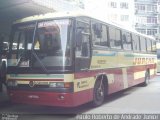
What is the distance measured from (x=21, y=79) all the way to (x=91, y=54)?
220 cm

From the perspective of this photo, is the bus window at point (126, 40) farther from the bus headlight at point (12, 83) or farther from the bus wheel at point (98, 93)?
the bus headlight at point (12, 83)

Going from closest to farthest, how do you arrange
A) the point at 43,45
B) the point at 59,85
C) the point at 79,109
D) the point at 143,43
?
the point at 59,85, the point at 43,45, the point at 79,109, the point at 143,43

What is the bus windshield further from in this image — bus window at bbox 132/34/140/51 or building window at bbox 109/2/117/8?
building window at bbox 109/2/117/8

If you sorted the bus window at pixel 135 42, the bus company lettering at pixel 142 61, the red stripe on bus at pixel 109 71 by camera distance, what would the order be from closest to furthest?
1. the red stripe on bus at pixel 109 71
2. the bus window at pixel 135 42
3. the bus company lettering at pixel 142 61

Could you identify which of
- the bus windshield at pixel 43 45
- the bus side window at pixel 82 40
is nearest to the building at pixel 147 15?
the bus side window at pixel 82 40

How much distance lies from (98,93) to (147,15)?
188 feet

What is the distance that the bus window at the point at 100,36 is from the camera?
9.63 m

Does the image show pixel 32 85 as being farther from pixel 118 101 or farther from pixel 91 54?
pixel 118 101

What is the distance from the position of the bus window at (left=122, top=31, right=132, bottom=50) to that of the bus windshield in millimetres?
4796

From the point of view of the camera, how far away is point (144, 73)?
1634 cm

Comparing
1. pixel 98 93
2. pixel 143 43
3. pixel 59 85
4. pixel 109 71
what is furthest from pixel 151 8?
pixel 59 85

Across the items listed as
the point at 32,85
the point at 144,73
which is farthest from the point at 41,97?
the point at 144,73

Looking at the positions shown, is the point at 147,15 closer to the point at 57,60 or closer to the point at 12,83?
the point at 12,83

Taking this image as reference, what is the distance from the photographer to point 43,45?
27.9 ft
